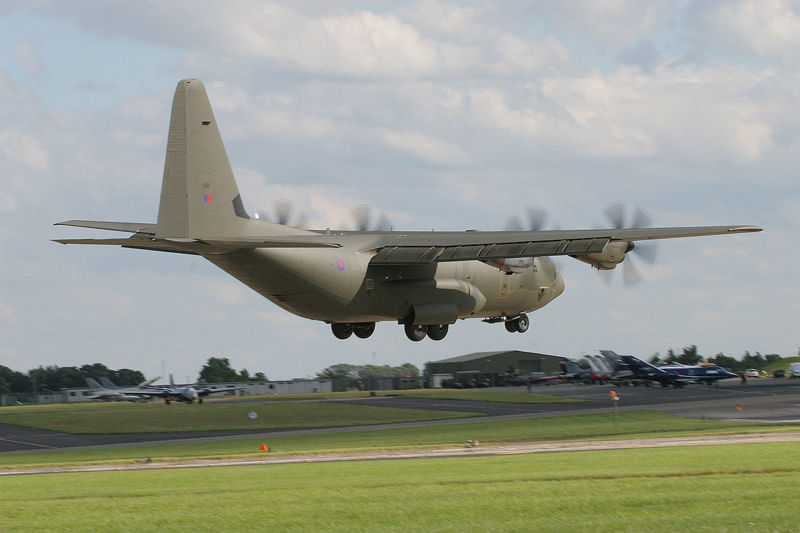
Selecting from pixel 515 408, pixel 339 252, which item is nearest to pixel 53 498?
pixel 339 252

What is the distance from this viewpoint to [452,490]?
21.9 m

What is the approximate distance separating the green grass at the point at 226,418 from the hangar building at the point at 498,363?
65.5 metres

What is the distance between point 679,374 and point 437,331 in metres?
58.3

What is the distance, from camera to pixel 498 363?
485ft

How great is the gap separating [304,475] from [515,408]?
2036 inches

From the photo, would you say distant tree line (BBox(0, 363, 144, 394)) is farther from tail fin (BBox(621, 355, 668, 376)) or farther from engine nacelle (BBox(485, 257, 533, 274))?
engine nacelle (BBox(485, 257, 533, 274))

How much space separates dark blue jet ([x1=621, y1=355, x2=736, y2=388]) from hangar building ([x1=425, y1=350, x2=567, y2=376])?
143 ft

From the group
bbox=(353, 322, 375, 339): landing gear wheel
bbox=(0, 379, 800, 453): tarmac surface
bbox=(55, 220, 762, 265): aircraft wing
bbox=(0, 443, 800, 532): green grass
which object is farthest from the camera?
bbox=(0, 379, 800, 453): tarmac surface

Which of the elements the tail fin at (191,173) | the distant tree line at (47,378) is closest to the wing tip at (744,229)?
the tail fin at (191,173)

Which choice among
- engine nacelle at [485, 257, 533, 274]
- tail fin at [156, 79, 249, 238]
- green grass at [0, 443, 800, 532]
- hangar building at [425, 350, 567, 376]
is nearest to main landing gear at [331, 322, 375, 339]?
engine nacelle at [485, 257, 533, 274]

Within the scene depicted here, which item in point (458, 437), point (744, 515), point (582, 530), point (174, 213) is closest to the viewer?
point (582, 530)

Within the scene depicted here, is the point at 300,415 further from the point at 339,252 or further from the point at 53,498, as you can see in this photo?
the point at 53,498

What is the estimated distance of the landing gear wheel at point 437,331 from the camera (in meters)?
51.2

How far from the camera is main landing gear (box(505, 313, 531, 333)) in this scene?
54.8 metres
